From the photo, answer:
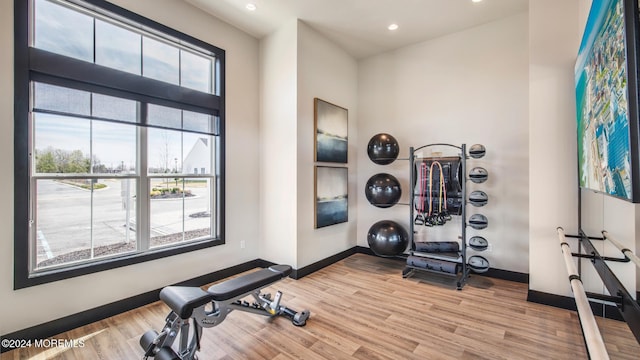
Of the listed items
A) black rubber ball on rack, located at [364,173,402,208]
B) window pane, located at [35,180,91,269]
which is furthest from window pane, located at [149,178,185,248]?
black rubber ball on rack, located at [364,173,402,208]

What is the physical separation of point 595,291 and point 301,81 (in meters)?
4.12

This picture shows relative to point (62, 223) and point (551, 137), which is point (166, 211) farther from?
point (551, 137)

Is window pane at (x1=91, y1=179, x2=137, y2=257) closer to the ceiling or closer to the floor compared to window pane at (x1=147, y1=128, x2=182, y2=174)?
closer to the floor

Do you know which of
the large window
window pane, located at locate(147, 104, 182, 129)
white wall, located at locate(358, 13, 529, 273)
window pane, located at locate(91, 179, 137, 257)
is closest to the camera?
the large window

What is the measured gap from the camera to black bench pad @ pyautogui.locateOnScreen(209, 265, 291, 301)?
2.28 meters

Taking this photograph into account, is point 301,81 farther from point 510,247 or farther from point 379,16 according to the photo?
point 510,247

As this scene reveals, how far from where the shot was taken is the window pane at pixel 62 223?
2514mm

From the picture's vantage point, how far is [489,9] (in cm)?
363

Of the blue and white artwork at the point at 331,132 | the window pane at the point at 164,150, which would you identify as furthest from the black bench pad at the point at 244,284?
the blue and white artwork at the point at 331,132

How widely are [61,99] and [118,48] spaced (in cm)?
80

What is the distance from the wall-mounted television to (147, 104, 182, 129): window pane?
Answer: 3762 millimetres

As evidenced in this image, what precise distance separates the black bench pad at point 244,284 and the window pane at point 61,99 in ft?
6.99

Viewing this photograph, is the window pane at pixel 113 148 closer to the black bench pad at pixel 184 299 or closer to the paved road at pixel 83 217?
the paved road at pixel 83 217

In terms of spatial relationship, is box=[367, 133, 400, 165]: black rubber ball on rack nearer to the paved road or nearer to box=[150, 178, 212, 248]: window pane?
box=[150, 178, 212, 248]: window pane
